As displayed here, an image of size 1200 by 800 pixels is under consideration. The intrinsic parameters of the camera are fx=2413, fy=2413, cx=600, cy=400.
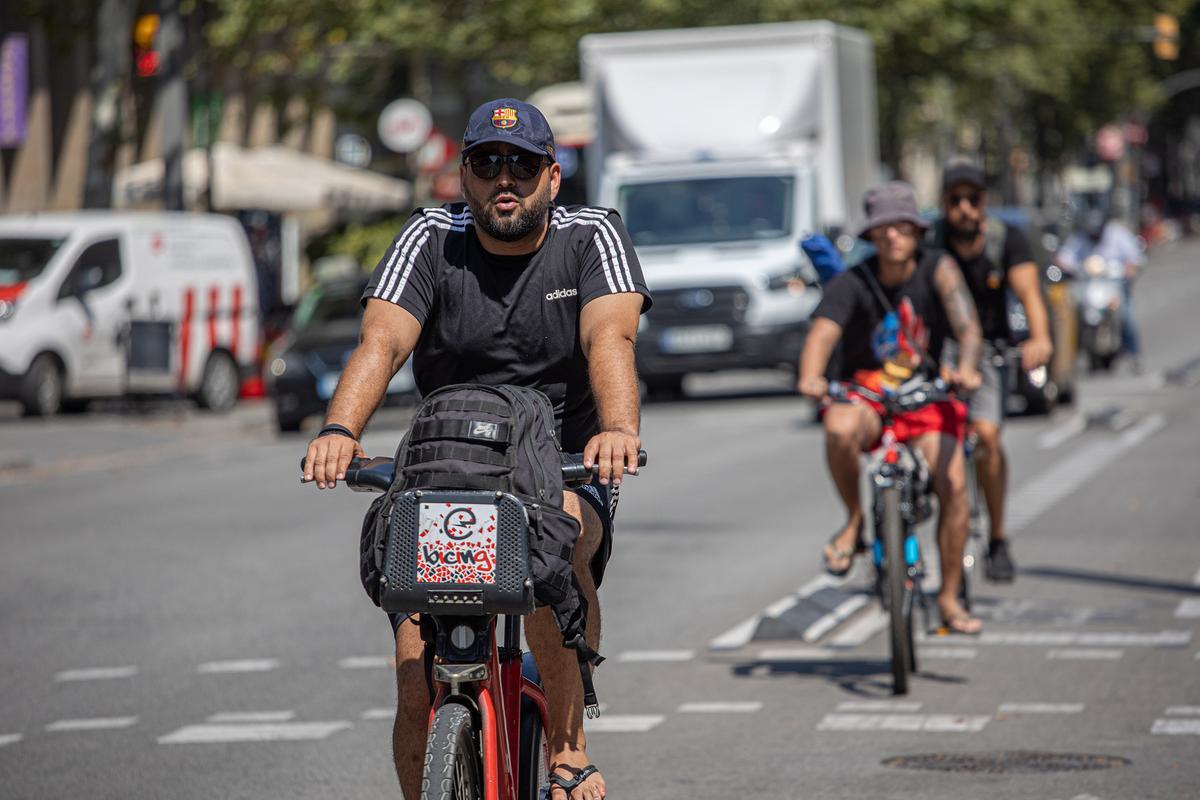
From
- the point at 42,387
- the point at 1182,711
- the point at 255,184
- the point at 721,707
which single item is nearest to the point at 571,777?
the point at 721,707

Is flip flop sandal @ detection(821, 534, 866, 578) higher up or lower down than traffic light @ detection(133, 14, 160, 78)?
lower down

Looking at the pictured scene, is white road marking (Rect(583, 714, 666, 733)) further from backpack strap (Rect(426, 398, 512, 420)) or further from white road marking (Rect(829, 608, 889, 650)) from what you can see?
backpack strap (Rect(426, 398, 512, 420))

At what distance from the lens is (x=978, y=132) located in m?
72.7

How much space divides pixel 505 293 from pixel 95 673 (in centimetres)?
466

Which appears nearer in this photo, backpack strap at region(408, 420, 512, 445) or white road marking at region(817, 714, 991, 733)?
backpack strap at region(408, 420, 512, 445)

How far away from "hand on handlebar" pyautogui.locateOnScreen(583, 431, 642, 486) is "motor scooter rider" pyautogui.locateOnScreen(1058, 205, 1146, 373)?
826 inches

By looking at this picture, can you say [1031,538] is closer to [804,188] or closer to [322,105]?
[804,188]

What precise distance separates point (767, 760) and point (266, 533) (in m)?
7.37

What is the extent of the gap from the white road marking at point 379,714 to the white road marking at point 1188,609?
11.9 ft

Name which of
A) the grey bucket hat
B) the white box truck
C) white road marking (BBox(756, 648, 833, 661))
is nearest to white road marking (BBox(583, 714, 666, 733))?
white road marking (BBox(756, 648, 833, 661))

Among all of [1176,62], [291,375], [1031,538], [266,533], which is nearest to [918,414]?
[1031,538]

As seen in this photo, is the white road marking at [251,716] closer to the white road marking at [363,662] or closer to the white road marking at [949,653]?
the white road marking at [363,662]

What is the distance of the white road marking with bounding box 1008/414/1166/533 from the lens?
14250mm

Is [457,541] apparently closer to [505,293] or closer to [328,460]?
[328,460]
